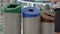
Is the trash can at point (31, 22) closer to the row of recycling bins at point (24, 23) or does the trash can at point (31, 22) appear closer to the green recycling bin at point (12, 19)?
the row of recycling bins at point (24, 23)

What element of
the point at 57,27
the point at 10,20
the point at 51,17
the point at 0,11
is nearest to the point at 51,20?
the point at 51,17

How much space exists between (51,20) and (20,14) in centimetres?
56

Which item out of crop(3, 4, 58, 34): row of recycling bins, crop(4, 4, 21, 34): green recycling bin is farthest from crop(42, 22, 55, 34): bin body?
crop(4, 4, 21, 34): green recycling bin

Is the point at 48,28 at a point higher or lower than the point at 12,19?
lower

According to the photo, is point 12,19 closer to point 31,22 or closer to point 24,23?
point 24,23

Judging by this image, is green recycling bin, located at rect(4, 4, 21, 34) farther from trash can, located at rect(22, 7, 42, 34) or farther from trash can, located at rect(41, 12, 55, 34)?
trash can, located at rect(41, 12, 55, 34)

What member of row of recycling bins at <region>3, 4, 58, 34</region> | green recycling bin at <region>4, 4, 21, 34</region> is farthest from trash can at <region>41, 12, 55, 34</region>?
green recycling bin at <region>4, 4, 21, 34</region>

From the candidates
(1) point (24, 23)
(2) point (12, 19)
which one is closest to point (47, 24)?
(1) point (24, 23)

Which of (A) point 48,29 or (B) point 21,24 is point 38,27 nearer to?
(A) point 48,29

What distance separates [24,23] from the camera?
225 cm

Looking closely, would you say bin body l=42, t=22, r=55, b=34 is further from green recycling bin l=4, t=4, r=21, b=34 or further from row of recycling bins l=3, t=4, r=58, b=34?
green recycling bin l=4, t=4, r=21, b=34

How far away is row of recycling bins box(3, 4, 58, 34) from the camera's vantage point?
7.14 ft

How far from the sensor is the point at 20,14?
2.24 m

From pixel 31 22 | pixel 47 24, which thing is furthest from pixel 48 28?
pixel 31 22
